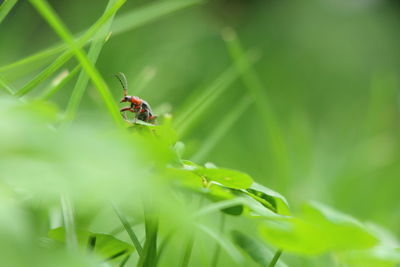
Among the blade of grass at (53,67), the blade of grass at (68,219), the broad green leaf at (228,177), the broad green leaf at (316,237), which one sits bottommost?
the broad green leaf at (316,237)

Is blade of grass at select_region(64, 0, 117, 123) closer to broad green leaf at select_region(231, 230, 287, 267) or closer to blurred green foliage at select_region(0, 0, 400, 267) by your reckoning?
blurred green foliage at select_region(0, 0, 400, 267)

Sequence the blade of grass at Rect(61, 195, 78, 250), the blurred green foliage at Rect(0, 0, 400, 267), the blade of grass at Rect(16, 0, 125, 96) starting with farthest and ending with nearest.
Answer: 1. the blade of grass at Rect(16, 0, 125, 96)
2. the blade of grass at Rect(61, 195, 78, 250)
3. the blurred green foliage at Rect(0, 0, 400, 267)

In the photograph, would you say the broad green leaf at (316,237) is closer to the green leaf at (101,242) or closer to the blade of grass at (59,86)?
the green leaf at (101,242)

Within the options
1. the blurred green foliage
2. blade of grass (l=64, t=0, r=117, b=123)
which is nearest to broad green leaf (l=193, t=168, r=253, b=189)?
the blurred green foliage

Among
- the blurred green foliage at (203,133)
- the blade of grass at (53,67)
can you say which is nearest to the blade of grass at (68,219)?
the blurred green foliage at (203,133)

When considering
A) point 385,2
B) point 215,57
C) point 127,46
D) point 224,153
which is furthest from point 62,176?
point 385,2

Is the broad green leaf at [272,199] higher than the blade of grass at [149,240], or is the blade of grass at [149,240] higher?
the broad green leaf at [272,199]
